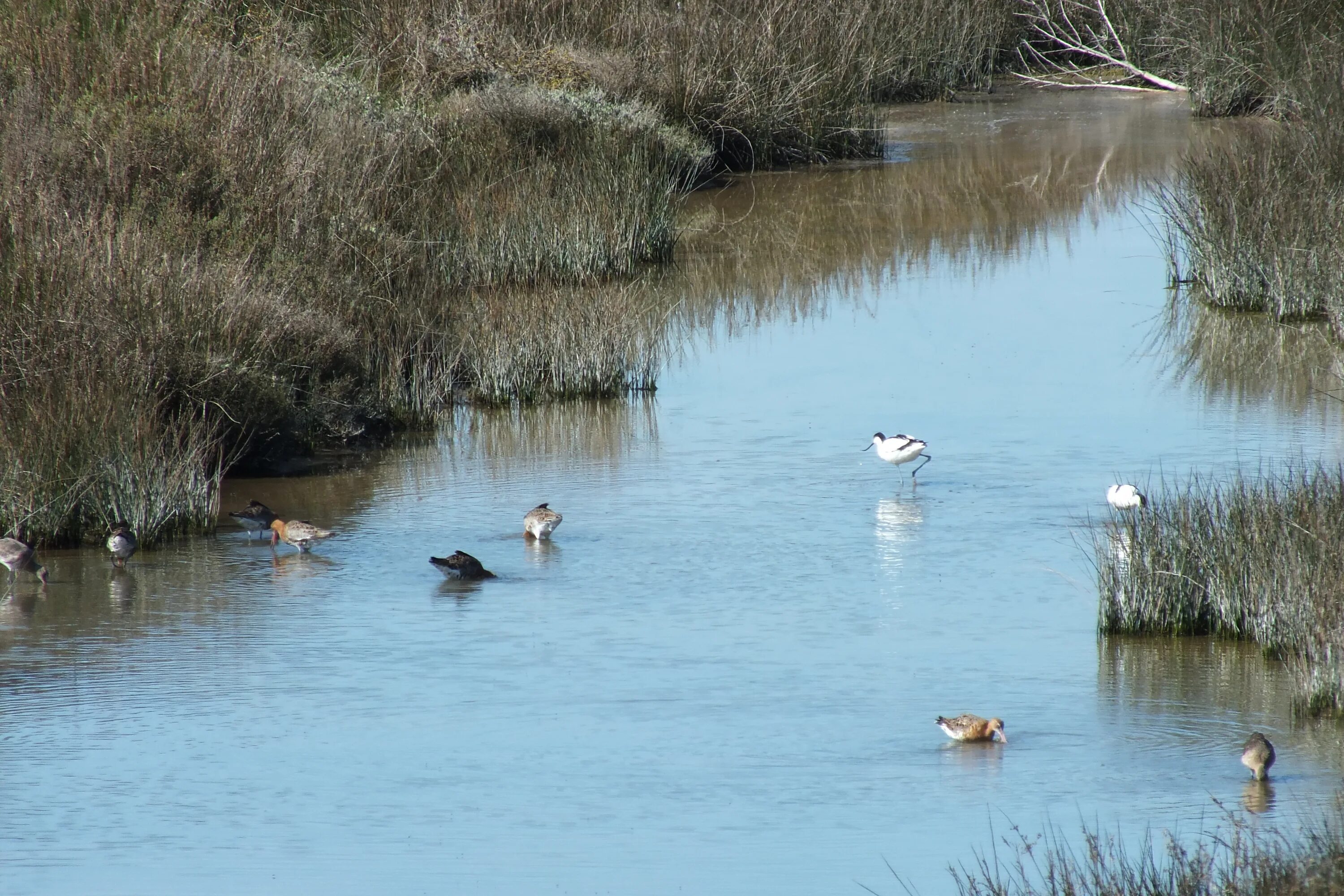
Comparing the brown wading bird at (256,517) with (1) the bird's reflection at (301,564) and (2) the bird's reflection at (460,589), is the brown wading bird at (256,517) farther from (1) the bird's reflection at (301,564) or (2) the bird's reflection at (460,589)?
(2) the bird's reflection at (460,589)

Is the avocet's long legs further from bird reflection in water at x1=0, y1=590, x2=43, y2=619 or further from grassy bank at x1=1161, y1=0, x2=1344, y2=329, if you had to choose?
bird reflection in water at x1=0, y1=590, x2=43, y2=619

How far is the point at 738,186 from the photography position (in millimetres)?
22391

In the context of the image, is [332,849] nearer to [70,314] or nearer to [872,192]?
[70,314]

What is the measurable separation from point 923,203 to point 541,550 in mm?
12317

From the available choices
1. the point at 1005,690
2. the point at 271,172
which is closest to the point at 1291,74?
the point at 271,172

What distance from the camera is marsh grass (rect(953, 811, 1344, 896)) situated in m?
4.44

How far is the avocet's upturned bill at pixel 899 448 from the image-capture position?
1074 centimetres

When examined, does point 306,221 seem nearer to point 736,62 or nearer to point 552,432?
point 552,432

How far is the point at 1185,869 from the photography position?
5047mm

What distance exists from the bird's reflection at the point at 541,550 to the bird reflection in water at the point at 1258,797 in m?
4.39

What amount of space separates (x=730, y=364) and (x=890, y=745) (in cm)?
820

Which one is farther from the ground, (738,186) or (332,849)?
(738,186)

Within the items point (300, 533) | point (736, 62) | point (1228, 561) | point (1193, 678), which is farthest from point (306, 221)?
point (736, 62)

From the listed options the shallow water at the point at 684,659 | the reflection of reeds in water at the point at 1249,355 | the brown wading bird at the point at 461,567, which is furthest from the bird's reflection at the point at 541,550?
the reflection of reeds in water at the point at 1249,355
